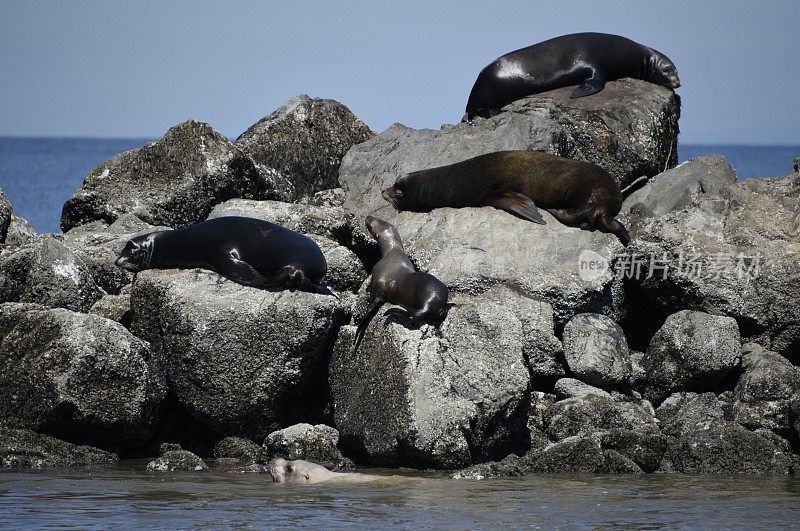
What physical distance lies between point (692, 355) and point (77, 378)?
18.6 ft

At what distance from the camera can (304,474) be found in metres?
10.2

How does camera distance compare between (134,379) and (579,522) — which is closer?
(579,522)

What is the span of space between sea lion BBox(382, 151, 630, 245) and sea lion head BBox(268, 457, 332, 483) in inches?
163

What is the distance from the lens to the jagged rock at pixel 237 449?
11648 millimetres

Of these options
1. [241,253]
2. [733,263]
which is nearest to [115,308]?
[241,253]

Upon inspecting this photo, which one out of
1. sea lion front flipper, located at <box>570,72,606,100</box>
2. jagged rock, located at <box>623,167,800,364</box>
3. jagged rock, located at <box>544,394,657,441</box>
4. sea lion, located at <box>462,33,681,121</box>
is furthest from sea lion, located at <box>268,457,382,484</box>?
sea lion, located at <box>462,33,681,121</box>

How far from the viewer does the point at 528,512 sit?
8914 millimetres

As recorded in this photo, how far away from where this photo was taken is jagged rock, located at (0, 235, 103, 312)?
13.0 m

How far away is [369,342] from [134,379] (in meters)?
2.11

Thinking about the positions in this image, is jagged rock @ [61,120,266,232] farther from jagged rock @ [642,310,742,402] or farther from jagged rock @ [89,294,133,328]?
jagged rock @ [642,310,742,402]

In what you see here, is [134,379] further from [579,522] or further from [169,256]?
[579,522]

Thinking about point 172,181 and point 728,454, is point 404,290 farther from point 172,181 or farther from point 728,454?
point 172,181

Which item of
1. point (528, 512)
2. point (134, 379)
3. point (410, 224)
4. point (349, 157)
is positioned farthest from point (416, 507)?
point (349, 157)

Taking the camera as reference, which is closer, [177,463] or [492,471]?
[492,471]
